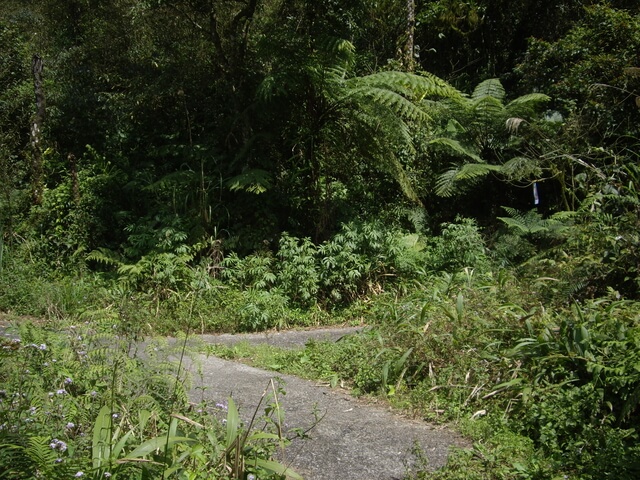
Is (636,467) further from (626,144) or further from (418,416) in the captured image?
(626,144)

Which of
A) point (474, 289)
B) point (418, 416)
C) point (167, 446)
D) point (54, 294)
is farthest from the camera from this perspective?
point (54, 294)

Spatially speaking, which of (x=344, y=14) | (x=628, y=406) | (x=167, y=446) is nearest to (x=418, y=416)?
(x=628, y=406)

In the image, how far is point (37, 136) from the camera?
11.0 meters

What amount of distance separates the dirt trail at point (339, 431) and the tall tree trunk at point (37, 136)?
6608 millimetres

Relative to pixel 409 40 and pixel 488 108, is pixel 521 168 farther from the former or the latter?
pixel 409 40

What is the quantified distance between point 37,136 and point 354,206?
19.1 feet

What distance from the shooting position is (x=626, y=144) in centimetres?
943

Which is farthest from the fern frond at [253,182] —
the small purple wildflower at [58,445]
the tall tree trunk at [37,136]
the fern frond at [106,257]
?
the small purple wildflower at [58,445]

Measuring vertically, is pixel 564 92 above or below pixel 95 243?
above

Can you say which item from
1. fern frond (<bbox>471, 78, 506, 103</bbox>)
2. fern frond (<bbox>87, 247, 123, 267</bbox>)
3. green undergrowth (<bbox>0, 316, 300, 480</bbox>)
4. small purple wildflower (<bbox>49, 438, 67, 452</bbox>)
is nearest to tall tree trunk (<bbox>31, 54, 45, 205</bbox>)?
fern frond (<bbox>87, 247, 123, 267</bbox>)

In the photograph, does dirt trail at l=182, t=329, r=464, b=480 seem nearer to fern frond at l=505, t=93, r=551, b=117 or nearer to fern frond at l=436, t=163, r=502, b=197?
fern frond at l=436, t=163, r=502, b=197

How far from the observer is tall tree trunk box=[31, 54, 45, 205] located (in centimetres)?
1073

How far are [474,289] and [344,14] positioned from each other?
550 cm

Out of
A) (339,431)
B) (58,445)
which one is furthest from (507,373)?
(58,445)
